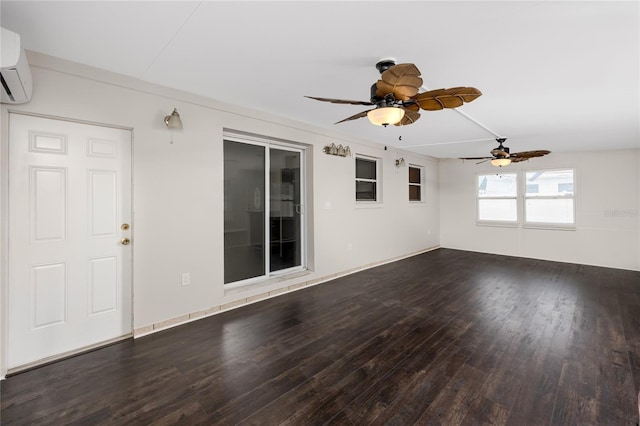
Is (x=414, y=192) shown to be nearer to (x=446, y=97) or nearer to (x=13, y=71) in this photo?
(x=446, y=97)

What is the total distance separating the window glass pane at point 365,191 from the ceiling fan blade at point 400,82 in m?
3.39

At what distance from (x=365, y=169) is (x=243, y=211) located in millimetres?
2827

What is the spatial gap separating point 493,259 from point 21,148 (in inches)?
300

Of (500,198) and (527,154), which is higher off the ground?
(527,154)

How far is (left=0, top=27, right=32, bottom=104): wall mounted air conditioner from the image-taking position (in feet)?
5.55

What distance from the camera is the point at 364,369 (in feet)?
7.36

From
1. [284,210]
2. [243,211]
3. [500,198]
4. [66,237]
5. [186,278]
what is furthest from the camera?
[500,198]

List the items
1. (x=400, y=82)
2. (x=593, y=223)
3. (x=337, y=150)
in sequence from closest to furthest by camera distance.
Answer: (x=400, y=82) < (x=337, y=150) < (x=593, y=223)

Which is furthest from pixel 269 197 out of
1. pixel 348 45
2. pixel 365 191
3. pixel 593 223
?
pixel 593 223

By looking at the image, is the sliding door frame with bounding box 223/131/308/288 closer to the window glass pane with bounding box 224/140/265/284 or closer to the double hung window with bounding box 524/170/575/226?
the window glass pane with bounding box 224/140/265/284

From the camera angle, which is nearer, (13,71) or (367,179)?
(13,71)

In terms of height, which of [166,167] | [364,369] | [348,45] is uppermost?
[348,45]

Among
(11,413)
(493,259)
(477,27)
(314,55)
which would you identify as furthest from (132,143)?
(493,259)

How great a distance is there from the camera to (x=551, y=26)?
1858mm
